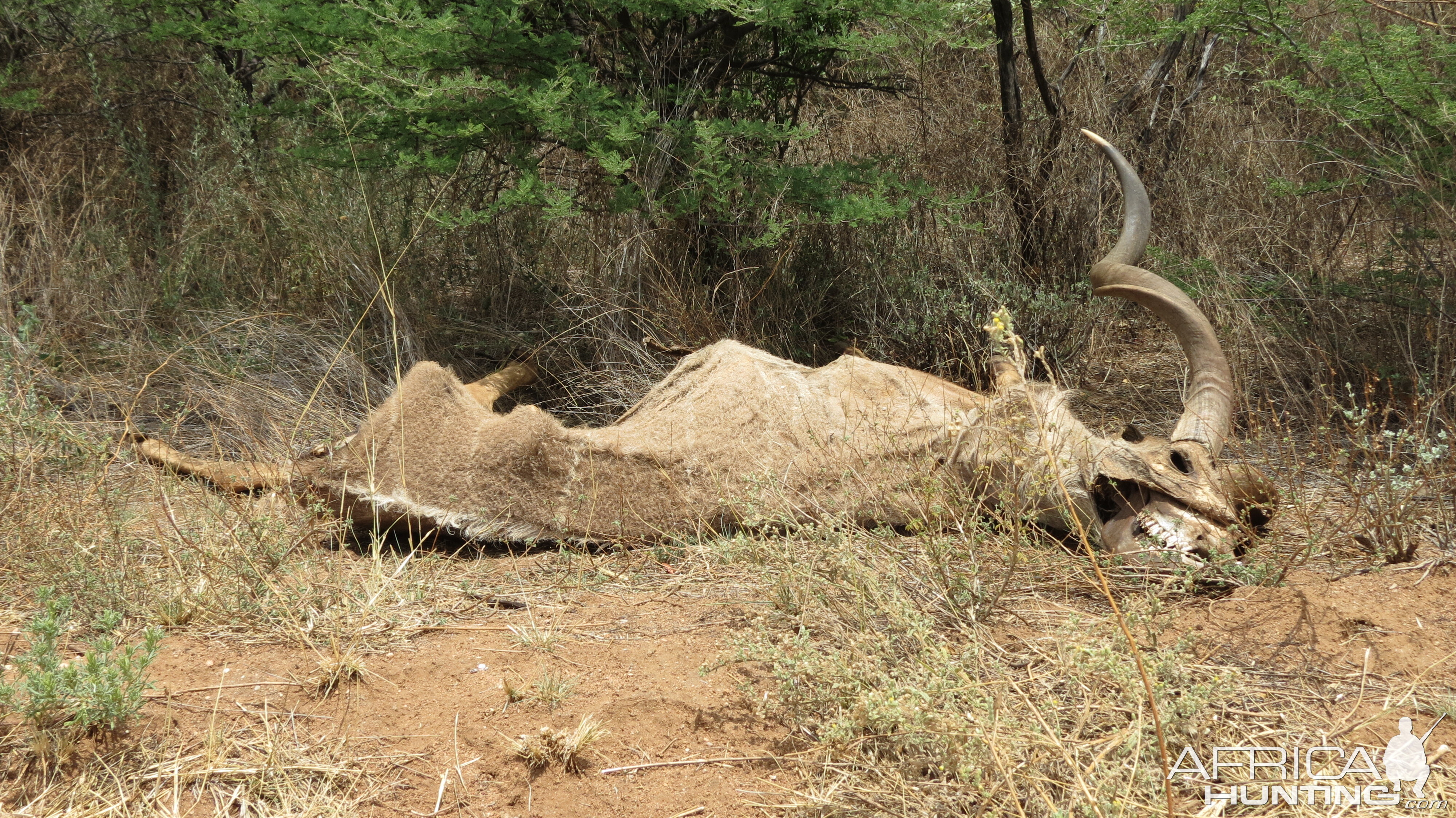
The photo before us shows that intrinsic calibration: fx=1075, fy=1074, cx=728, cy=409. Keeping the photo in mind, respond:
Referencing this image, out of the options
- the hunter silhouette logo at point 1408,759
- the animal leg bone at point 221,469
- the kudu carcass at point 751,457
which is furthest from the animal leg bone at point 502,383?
the hunter silhouette logo at point 1408,759

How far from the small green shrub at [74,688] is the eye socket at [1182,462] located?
126 inches

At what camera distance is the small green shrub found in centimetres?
262

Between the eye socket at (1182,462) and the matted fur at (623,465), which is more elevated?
the eye socket at (1182,462)

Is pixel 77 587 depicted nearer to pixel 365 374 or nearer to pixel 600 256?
pixel 365 374

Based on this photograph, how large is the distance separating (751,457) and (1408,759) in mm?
2291

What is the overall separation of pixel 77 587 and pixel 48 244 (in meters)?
4.05

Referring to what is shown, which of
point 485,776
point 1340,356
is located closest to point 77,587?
point 485,776

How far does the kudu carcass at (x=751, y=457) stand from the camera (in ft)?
12.3

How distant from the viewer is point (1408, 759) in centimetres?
263

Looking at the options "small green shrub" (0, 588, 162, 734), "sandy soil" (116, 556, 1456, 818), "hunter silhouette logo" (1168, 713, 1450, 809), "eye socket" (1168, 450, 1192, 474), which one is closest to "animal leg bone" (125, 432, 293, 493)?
"sandy soil" (116, 556, 1456, 818)

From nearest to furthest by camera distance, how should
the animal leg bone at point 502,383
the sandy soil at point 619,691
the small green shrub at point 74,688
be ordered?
the small green shrub at point 74,688 → the sandy soil at point 619,691 → the animal leg bone at point 502,383

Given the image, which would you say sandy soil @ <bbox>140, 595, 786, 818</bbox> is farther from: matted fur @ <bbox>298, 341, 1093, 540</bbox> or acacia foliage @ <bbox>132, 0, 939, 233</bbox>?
acacia foliage @ <bbox>132, 0, 939, 233</bbox>

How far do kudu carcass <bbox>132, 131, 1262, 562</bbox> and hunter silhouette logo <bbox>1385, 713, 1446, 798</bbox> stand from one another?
3.45 ft

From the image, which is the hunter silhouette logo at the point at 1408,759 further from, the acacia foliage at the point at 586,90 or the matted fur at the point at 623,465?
the acacia foliage at the point at 586,90
